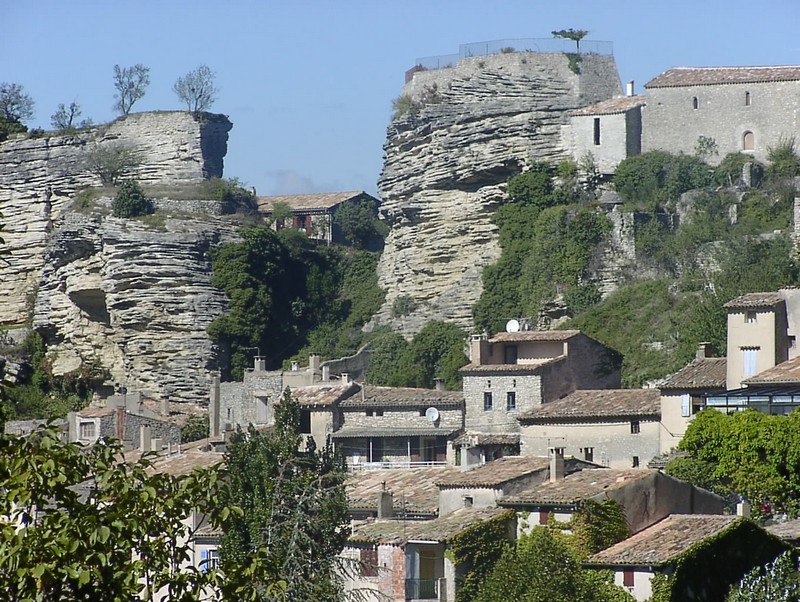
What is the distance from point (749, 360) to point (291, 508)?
13345 millimetres

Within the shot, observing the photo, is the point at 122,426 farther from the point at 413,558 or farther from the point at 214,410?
the point at 413,558

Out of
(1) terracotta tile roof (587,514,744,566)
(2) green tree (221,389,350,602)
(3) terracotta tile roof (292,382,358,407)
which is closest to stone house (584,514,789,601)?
(1) terracotta tile roof (587,514,744,566)

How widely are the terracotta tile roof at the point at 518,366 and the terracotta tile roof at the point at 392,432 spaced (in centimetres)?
180

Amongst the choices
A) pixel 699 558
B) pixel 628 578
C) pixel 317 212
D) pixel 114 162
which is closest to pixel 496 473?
pixel 628 578

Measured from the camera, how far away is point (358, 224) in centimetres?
7781

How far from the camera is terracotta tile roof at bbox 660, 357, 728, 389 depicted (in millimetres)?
46812

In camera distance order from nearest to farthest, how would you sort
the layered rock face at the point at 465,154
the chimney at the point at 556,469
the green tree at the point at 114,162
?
1. the chimney at the point at 556,469
2. the layered rock face at the point at 465,154
3. the green tree at the point at 114,162

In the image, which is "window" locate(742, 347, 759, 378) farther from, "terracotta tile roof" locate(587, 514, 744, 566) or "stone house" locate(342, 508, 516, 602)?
"terracotta tile roof" locate(587, 514, 744, 566)

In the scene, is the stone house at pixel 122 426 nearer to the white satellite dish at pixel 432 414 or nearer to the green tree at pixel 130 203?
the white satellite dish at pixel 432 414

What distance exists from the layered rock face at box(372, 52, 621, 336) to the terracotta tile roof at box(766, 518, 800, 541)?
29.4 meters

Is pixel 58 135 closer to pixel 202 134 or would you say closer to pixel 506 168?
pixel 202 134

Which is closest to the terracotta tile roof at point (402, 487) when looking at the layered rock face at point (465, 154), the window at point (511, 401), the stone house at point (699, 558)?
the window at point (511, 401)

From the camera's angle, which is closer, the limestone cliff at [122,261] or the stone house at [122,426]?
the stone house at [122,426]

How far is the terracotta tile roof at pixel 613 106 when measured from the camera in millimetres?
65625
